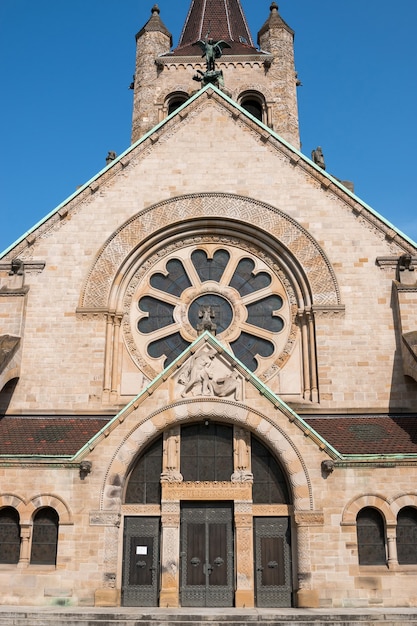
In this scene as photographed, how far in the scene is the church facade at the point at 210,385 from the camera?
15781 millimetres

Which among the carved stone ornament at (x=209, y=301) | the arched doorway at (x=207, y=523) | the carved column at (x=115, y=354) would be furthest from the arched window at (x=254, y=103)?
the arched doorway at (x=207, y=523)

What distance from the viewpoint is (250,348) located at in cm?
2039

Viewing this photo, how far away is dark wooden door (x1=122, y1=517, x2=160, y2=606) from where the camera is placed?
52.4ft

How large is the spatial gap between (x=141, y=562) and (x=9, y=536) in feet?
10.2

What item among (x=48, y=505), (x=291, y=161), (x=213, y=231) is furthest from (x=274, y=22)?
(x=48, y=505)

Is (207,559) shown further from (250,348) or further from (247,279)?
(247,279)

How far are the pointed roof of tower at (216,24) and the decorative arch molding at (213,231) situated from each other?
21283 mm

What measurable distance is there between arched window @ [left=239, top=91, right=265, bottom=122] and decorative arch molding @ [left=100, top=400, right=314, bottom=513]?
23315 millimetres

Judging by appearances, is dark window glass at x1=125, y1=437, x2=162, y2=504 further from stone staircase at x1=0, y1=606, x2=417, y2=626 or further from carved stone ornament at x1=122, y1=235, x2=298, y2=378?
carved stone ornament at x1=122, y1=235, x2=298, y2=378

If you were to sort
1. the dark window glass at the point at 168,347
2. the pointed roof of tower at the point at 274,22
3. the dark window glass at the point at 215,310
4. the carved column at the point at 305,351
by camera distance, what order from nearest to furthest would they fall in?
1. the carved column at the point at 305,351
2. the dark window glass at the point at 168,347
3. the dark window glass at the point at 215,310
4. the pointed roof of tower at the point at 274,22

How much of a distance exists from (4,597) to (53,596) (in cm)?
112

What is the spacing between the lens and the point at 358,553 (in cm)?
1572

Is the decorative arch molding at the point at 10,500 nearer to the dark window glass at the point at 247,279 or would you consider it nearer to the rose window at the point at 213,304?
the rose window at the point at 213,304

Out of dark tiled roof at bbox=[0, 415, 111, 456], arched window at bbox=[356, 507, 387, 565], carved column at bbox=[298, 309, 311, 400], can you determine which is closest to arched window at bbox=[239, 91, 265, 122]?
carved column at bbox=[298, 309, 311, 400]
